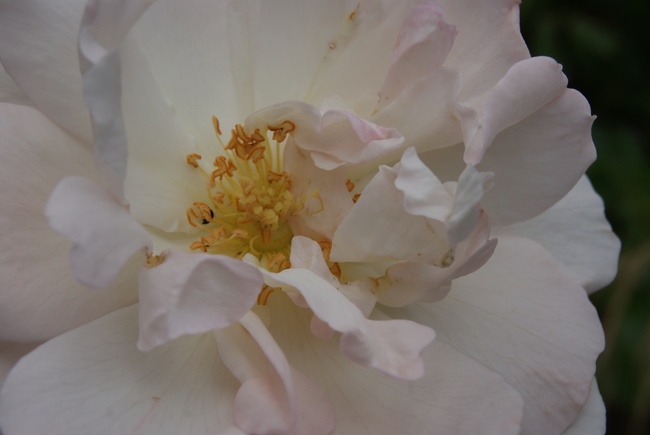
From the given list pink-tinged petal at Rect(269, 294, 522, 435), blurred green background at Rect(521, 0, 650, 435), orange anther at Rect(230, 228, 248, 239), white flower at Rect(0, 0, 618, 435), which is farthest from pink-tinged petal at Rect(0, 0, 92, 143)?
blurred green background at Rect(521, 0, 650, 435)

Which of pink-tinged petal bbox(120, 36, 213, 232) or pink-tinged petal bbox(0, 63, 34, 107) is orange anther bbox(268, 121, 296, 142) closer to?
pink-tinged petal bbox(120, 36, 213, 232)

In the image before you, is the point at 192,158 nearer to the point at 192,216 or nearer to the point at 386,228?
the point at 192,216

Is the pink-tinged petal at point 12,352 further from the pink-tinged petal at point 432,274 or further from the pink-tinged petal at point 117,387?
the pink-tinged petal at point 432,274

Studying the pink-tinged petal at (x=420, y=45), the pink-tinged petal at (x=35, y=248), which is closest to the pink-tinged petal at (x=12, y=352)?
the pink-tinged petal at (x=35, y=248)

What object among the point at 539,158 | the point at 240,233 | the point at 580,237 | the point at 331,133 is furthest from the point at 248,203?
the point at 580,237

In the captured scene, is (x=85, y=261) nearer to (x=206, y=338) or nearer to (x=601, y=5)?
(x=206, y=338)
